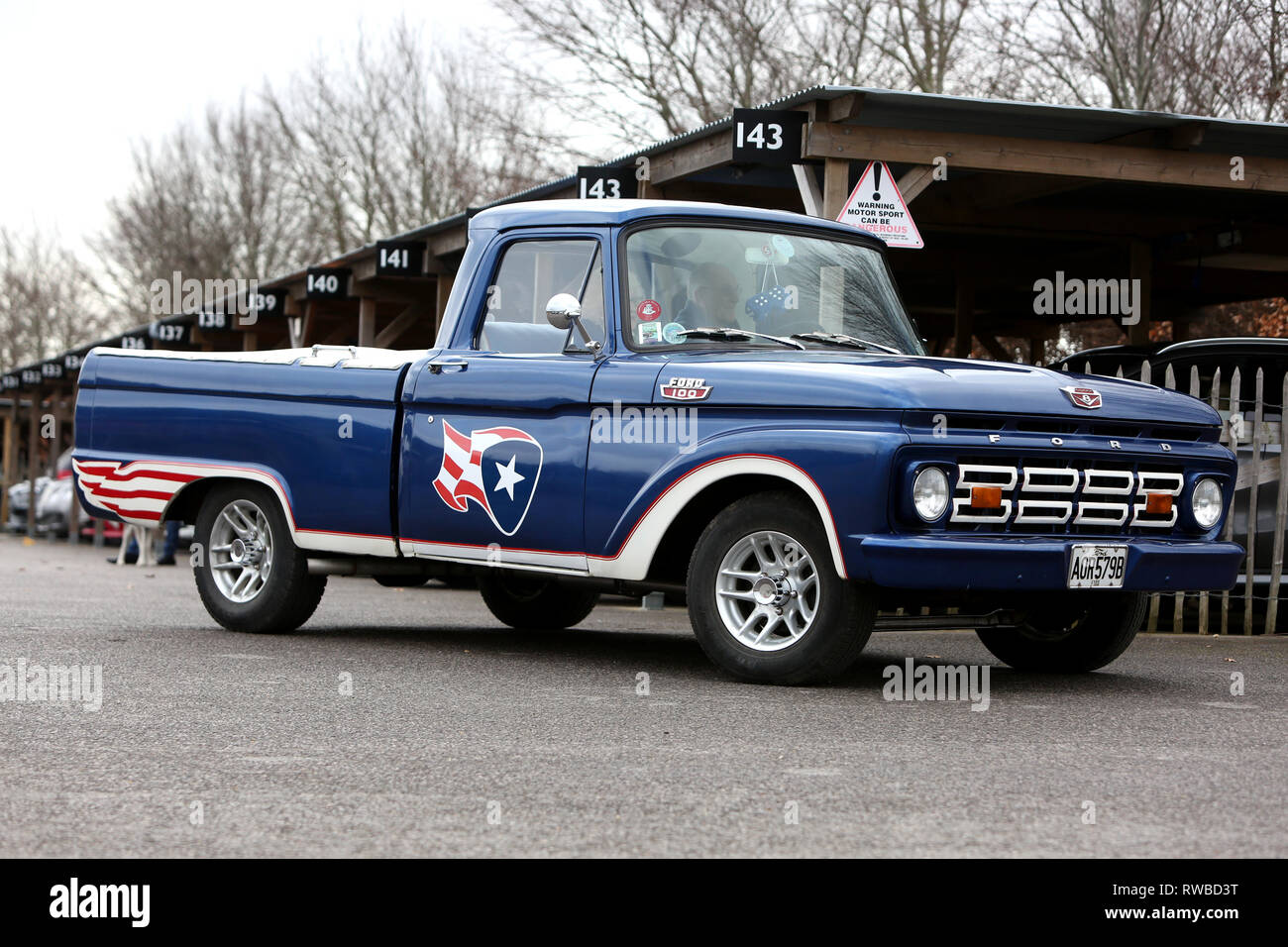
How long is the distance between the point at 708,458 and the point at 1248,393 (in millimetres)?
5804

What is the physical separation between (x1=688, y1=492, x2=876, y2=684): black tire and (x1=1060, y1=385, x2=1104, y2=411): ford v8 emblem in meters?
1.14

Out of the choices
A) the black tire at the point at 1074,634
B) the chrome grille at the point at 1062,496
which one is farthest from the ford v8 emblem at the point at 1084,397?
the black tire at the point at 1074,634

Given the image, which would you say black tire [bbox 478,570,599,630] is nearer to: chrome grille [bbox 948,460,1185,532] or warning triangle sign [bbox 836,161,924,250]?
warning triangle sign [bbox 836,161,924,250]

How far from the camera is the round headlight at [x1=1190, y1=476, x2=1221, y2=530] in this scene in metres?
7.87

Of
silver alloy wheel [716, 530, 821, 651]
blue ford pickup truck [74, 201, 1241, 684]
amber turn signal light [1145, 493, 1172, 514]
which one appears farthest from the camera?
amber turn signal light [1145, 493, 1172, 514]

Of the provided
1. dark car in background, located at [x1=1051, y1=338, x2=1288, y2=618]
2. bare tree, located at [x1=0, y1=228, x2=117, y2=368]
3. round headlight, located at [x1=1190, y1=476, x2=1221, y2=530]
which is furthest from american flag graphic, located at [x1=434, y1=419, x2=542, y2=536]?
bare tree, located at [x1=0, y1=228, x2=117, y2=368]

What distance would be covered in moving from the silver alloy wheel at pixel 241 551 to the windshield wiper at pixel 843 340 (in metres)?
3.36

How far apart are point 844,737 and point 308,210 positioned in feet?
138

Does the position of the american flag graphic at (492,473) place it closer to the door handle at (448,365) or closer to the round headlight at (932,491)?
the door handle at (448,365)

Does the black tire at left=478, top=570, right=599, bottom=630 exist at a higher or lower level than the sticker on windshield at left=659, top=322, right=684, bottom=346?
lower

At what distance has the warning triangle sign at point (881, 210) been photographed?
449 inches
